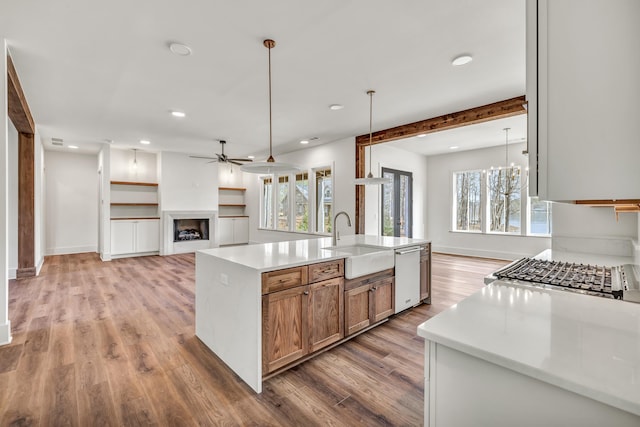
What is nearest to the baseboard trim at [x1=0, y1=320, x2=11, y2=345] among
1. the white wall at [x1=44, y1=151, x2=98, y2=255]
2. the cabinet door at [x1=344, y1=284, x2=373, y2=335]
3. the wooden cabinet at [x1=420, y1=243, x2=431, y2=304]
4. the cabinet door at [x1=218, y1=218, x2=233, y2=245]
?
the cabinet door at [x1=344, y1=284, x2=373, y2=335]

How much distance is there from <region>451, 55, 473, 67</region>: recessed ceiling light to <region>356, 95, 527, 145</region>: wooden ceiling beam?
4.41 feet

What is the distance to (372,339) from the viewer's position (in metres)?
2.83

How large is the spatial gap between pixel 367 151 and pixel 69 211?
24.4ft

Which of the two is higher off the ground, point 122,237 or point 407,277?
point 122,237

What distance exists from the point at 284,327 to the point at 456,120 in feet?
13.0

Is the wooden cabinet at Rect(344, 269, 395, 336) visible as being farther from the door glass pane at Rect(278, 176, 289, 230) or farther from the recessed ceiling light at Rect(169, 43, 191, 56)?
the door glass pane at Rect(278, 176, 289, 230)

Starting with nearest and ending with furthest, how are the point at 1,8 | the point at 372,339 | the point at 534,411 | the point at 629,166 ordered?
the point at 629,166 < the point at 534,411 < the point at 1,8 < the point at 372,339

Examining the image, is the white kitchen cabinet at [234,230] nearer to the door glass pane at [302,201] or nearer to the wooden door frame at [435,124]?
the door glass pane at [302,201]

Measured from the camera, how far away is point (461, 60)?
9.46 feet

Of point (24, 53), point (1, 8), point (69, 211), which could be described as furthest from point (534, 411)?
point (69, 211)

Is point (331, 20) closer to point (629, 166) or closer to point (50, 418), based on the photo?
point (629, 166)

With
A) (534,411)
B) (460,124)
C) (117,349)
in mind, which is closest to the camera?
(534,411)

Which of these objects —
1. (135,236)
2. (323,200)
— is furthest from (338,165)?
(135,236)

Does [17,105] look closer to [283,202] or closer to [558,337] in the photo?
[283,202]
